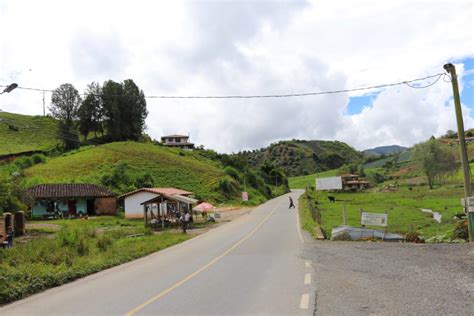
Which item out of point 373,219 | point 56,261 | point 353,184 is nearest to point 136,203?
point 373,219

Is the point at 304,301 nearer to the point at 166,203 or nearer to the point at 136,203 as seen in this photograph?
the point at 166,203

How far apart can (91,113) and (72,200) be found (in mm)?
52636

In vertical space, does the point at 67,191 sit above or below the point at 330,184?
above

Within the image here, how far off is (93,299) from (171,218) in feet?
110

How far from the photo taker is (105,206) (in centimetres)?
5809

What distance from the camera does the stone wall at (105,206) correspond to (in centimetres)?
5784

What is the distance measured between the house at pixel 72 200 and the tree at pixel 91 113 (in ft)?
162

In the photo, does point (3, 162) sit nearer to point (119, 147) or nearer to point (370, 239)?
point (119, 147)

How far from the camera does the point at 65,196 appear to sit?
183 ft

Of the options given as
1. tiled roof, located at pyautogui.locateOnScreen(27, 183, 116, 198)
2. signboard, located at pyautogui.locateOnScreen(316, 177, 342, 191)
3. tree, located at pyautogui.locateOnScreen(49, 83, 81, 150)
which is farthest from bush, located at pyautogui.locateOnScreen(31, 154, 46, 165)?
signboard, located at pyautogui.locateOnScreen(316, 177, 342, 191)

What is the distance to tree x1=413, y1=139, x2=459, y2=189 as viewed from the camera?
346ft

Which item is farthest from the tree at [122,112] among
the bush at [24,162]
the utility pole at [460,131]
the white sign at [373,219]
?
the utility pole at [460,131]

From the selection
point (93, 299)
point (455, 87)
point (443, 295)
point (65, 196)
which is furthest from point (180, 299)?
point (65, 196)

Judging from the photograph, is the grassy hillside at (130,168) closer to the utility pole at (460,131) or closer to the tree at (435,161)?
the tree at (435,161)
